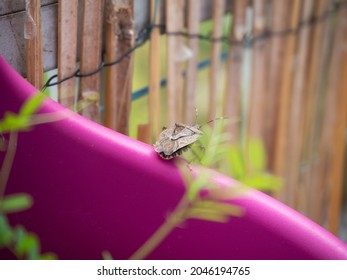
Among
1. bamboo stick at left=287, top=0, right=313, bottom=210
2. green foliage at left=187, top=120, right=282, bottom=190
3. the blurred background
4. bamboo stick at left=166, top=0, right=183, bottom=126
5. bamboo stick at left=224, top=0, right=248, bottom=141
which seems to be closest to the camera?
green foliage at left=187, top=120, right=282, bottom=190

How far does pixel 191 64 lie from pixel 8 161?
2.39 ft

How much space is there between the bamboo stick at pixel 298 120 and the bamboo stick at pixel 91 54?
94 centimetres

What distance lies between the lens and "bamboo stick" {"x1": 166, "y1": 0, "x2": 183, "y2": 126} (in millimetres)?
1697

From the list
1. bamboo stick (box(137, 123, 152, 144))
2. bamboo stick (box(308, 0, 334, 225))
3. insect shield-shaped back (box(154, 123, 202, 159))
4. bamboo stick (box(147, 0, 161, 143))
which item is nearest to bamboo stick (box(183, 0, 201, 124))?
bamboo stick (box(147, 0, 161, 143))

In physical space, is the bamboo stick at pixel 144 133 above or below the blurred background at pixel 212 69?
below

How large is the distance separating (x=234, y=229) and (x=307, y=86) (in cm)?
122

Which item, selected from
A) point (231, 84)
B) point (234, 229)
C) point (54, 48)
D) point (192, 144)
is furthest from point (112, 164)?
point (231, 84)

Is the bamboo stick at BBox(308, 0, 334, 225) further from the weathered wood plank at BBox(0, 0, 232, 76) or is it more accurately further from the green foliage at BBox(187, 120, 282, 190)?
the weathered wood plank at BBox(0, 0, 232, 76)

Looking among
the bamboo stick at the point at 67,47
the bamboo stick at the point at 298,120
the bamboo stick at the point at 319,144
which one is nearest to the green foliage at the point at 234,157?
the bamboo stick at the point at 298,120

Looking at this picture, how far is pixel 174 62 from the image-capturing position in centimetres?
177

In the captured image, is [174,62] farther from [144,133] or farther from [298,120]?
[298,120]

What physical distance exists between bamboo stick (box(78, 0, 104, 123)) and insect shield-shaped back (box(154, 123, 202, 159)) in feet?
1.21

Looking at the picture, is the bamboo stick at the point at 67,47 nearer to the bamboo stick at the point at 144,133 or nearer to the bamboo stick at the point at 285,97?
the bamboo stick at the point at 144,133

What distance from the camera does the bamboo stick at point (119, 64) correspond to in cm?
153
